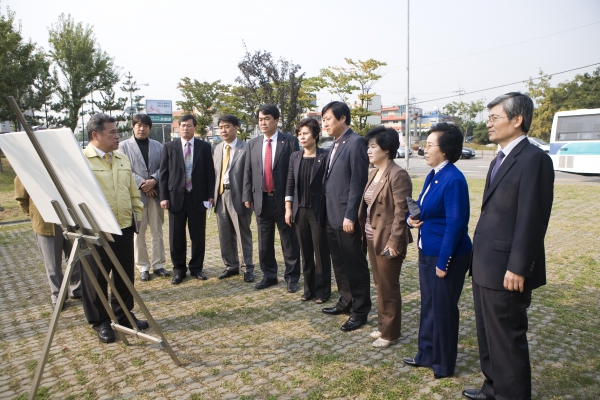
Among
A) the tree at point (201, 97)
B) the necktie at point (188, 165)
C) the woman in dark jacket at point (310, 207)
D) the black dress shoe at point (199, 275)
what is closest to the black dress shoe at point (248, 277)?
the black dress shoe at point (199, 275)

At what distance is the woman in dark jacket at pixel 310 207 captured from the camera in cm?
492

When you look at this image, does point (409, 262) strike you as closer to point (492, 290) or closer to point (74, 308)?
point (492, 290)

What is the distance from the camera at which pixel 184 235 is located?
6.16 meters

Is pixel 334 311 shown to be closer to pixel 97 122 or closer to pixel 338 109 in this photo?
pixel 338 109

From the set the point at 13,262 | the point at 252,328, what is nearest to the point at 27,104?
the point at 13,262

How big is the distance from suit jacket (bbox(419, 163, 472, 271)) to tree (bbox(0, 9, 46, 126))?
Result: 2091cm

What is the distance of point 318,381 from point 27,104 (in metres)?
25.5

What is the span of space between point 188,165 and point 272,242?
1590mm

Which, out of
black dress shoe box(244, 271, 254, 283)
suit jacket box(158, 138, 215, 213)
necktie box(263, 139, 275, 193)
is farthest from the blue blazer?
suit jacket box(158, 138, 215, 213)

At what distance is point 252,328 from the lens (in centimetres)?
441

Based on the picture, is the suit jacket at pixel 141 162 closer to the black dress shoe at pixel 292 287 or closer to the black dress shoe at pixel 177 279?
the black dress shoe at pixel 177 279

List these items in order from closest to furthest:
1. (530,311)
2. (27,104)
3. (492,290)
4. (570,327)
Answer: (492,290) → (570,327) → (530,311) → (27,104)

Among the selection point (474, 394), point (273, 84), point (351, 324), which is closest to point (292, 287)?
point (351, 324)

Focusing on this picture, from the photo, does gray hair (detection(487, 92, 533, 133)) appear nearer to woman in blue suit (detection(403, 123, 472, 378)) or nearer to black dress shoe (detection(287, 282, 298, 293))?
woman in blue suit (detection(403, 123, 472, 378))
